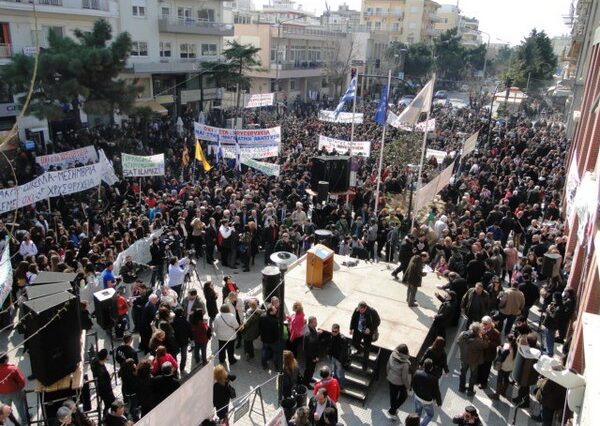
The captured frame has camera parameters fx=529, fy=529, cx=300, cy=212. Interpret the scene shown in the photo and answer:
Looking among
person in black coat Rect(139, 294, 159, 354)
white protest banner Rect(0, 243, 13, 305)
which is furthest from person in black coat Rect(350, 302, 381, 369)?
white protest banner Rect(0, 243, 13, 305)

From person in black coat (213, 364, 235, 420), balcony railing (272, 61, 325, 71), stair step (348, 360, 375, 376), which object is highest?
balcony railing (272, 61, 325, 71)

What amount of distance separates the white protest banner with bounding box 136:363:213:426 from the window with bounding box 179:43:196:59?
37787mm

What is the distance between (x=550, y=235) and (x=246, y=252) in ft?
27.0

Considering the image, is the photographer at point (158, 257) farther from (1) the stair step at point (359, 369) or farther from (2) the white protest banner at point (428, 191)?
(2) the white protest banner at point (428, 191)

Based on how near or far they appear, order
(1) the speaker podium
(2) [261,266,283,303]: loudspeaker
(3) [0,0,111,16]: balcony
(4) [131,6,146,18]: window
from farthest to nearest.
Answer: (4) [131,6,146,18]: window, (3) [0,0,111,16]: balcony, (1) the speaker podium, (2) [261,266,283,303]: loudspeaker

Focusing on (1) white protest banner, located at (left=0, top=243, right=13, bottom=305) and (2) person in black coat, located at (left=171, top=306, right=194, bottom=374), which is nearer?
(1) white protest banner, located at (left=0, top=243, right=13, bottom=305)

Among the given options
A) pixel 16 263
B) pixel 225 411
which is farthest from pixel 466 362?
pixel 16 263

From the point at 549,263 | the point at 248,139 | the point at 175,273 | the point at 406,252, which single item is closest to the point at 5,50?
the point at 248,139

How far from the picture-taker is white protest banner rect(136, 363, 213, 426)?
587 cm

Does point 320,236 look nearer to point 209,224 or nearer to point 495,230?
point 209,224

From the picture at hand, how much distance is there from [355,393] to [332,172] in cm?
1028

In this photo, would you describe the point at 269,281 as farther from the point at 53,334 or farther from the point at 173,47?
the point at 173,47

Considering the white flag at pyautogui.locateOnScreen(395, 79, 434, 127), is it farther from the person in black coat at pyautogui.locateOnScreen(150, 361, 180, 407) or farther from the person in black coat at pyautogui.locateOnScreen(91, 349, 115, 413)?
the person in black coat at pyautogui.locateOnScreen(91, 349, 115, 413)

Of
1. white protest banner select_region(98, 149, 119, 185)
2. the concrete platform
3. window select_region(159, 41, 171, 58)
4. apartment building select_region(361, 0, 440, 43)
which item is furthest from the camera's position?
apartment building select_region(361, 0, 440, 43)
